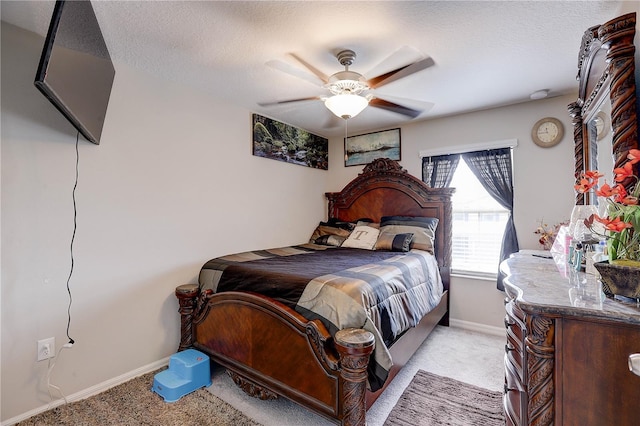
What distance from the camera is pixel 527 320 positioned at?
1.00 m

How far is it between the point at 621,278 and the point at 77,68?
2561 mm

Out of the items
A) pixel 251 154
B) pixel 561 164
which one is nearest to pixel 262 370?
pixel 251 154

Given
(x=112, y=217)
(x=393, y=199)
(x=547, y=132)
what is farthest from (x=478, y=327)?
(x=112, y=217)

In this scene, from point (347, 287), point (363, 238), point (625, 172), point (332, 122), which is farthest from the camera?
point (332, 122)

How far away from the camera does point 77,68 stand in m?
1.52

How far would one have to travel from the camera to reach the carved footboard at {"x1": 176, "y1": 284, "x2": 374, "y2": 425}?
1518mm

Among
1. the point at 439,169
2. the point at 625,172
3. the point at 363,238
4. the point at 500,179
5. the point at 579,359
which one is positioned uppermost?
the point at 439,169

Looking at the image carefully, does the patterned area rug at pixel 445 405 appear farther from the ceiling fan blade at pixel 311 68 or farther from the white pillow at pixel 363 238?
the ceiling fan blade at pixel 311 68

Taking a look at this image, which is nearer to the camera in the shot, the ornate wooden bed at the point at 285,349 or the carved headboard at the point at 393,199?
the ornate wooden bed at the point at 285,349

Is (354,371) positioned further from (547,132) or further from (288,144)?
(547,132)

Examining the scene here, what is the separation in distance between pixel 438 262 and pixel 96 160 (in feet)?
11.4

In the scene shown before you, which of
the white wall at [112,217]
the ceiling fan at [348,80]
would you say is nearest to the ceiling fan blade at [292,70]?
the ceiling fan at [348,80]

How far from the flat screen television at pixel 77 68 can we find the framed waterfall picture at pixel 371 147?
305cm

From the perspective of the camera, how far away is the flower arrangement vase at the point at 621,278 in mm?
934
